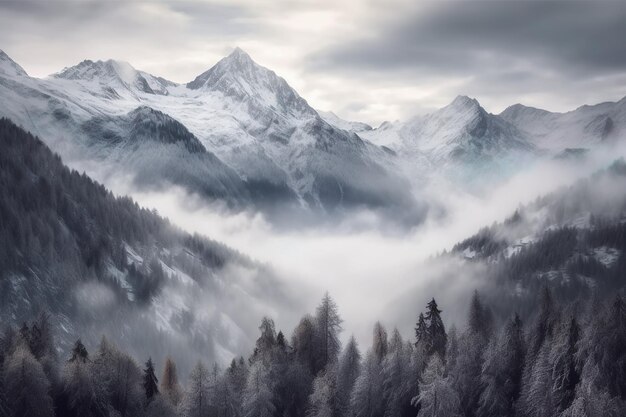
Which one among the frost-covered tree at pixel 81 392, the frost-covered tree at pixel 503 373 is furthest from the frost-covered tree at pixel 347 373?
the frost-covered tree at pixel 81 392

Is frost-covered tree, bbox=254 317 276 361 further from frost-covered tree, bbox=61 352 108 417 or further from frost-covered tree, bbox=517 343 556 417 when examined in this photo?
frost-covered tree, bbox=517 343 556 417

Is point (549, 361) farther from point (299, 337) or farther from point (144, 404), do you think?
point (144, 404)

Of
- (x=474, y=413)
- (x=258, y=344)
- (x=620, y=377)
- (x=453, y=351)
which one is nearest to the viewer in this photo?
(x=620, y=377)

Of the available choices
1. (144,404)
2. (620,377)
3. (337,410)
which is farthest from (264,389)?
(620,377)

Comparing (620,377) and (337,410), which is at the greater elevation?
(620,377)

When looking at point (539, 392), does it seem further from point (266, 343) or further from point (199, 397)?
point (199, 397)

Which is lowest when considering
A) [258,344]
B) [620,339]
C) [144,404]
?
[144,404]

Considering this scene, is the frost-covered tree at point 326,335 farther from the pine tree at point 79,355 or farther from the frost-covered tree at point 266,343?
the pine tree at point 79,355
